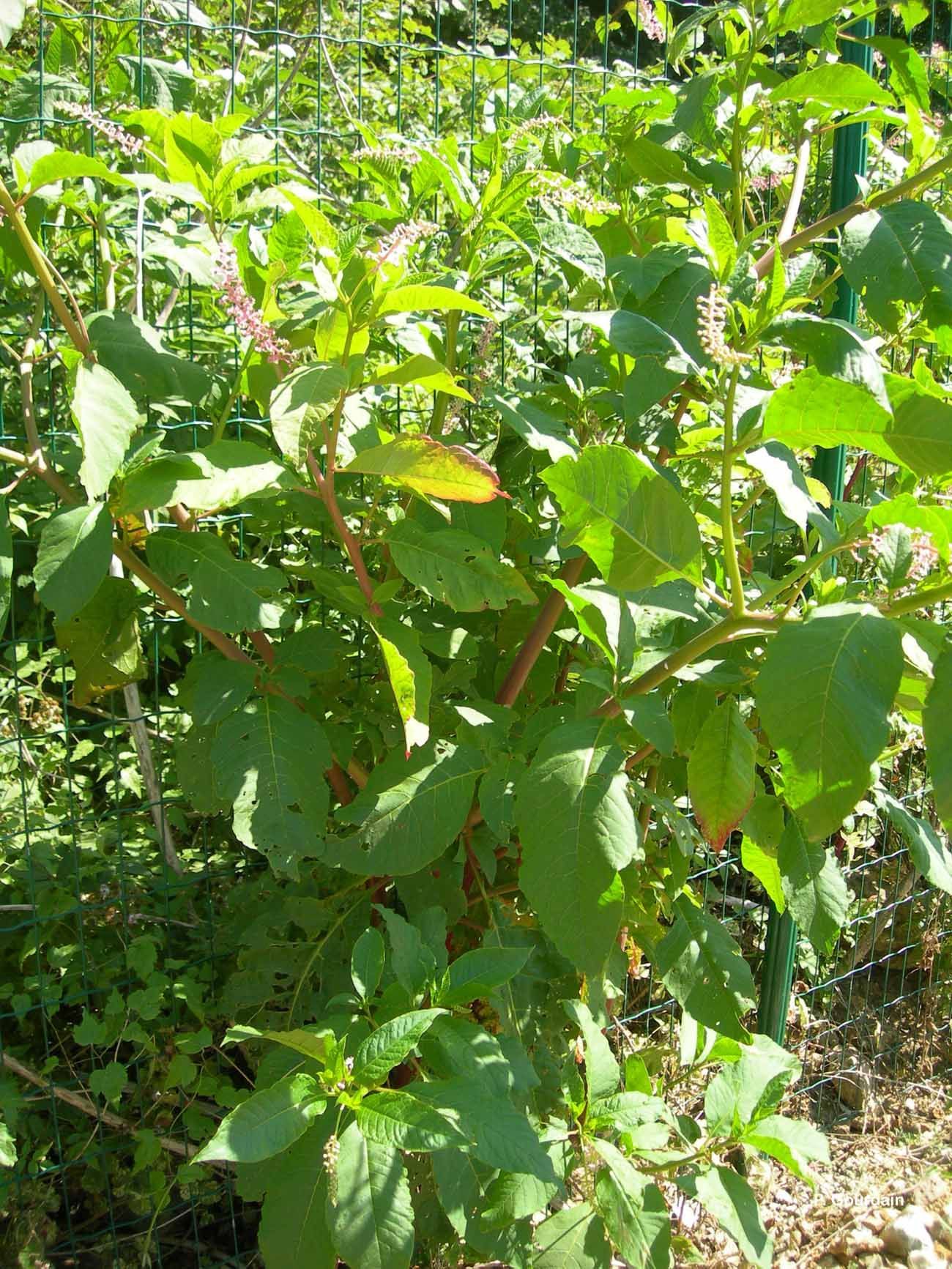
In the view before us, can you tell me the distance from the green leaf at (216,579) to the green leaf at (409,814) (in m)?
0.32

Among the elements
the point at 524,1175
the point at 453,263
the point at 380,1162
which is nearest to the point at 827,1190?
the point at 524,1175

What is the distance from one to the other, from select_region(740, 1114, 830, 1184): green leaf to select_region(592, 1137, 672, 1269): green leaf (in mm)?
228

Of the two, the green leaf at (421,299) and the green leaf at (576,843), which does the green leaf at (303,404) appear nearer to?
the green leaf at (421,299)

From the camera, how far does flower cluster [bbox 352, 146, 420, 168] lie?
2.13m

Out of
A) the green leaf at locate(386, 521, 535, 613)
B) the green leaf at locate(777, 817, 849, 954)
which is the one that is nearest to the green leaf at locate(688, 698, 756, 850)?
the green leaf at locate(777, 817, 849, 954)

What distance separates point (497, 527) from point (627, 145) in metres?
0.71

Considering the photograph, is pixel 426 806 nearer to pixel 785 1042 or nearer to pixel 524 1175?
pixel 524 1175

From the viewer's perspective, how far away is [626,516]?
164cm

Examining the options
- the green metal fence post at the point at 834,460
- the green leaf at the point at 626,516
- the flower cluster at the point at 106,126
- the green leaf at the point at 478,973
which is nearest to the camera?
the green leaf at the point at 626,516

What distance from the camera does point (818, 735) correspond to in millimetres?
1509

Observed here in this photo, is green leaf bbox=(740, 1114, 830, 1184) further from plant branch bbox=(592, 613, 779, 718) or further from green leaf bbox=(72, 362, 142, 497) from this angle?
green leaf bbox=(72, 362, 142, 497)

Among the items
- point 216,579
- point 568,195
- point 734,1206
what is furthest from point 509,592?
point 734,1206

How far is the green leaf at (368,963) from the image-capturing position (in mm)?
1933

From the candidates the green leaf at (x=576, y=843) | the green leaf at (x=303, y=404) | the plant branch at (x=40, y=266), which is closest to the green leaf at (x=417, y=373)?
the green leaf at (x=303, y=404)
